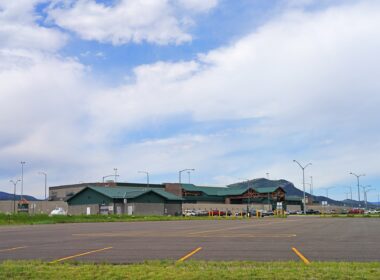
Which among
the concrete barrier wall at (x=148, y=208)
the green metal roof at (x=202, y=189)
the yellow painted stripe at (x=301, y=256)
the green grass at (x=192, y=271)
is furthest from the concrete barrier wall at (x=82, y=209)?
the green grass at (x=192, y=271)

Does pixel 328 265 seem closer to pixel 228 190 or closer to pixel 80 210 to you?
pixel 80 210

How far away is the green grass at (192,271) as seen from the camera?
415 inches

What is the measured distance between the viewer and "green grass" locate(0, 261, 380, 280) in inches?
415

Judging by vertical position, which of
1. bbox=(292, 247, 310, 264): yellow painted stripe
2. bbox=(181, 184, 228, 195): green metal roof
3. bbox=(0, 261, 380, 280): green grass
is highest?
bbox=(181, 184, 228, 195): green metal roof

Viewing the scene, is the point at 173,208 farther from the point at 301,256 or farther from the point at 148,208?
the point at 301,256

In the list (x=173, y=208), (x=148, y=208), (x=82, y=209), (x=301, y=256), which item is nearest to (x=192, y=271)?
(x=301, y=256)

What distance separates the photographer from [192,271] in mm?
11234

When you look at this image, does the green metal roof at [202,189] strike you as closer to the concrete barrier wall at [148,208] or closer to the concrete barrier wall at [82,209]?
the concrete barrier wall at [148,208]

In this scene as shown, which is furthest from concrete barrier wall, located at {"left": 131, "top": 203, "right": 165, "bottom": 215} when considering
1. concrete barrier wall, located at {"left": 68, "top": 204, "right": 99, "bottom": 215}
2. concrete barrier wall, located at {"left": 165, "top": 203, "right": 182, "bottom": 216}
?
concrete barrier wall, located at {"left": 68, "top": 204, "right": 99, "bottom": 215}

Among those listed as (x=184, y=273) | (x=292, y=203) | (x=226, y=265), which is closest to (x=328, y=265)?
(x=226, y=265)

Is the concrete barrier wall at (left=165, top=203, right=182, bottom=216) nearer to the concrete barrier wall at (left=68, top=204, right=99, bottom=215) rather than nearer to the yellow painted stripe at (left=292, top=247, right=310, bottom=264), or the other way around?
the concrete barrier wall at (left=68, top=204, right=99, bottom=215)

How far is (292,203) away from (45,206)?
313 feet

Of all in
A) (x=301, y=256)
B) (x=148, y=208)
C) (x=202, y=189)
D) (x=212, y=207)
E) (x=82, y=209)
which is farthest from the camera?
(x=202, y=189)

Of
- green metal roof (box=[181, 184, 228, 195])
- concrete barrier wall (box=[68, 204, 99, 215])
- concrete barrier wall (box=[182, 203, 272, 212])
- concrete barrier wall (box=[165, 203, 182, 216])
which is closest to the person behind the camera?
concrete barrier wall (box=[68, 204, 99, 215])
